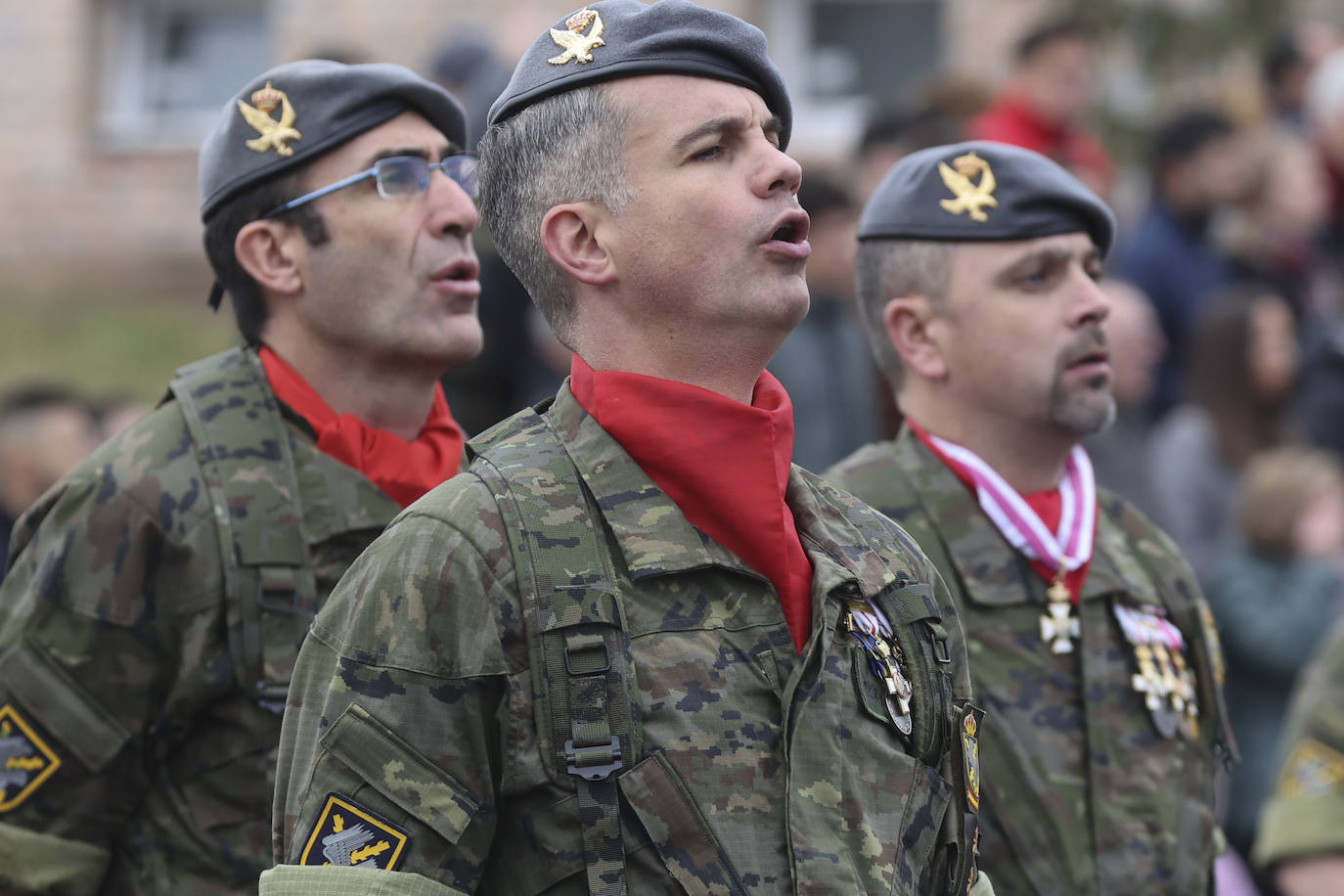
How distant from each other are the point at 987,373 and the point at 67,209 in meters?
9.46

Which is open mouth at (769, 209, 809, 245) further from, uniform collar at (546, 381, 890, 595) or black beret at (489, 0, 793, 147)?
uniform collar at (546, 381, 890, 595)

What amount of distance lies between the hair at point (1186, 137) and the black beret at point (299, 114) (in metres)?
5.65

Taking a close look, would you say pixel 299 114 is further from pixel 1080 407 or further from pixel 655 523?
pixel 1080 407

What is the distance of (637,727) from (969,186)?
79.6 inches

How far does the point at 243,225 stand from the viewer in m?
3.70

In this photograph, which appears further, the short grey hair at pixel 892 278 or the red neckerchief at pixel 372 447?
the short grey hair at pixel 892 278

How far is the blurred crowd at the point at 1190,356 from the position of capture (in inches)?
239

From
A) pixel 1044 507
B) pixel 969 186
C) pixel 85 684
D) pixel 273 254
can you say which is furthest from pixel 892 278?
pixel 85 684

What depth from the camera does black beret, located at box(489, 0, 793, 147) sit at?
2605 millimetres

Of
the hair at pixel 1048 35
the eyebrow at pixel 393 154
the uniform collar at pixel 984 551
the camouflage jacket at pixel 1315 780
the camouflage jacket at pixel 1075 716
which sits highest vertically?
the eyebrow at pixel 393 154

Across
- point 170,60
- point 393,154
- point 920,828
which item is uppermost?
point 393,154

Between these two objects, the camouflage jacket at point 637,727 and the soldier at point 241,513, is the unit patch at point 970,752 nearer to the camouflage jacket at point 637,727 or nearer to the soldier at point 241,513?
the camouflage jacket at point 637,727

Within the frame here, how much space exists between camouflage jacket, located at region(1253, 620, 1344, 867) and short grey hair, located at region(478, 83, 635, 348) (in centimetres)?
226

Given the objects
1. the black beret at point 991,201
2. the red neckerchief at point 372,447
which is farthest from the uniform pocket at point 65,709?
the black beret at point 991,201
